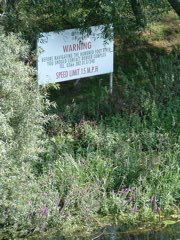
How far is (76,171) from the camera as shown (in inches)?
382

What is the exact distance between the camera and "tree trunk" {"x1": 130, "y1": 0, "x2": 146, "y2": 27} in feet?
40.7

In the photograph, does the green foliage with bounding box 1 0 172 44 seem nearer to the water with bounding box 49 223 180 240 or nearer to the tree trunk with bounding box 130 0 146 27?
the tree trunk with bounding box 130 0 146 27

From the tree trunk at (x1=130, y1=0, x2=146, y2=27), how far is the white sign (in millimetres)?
639

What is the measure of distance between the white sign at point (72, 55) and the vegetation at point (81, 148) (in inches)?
11.1

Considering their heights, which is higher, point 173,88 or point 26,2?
point 26,2

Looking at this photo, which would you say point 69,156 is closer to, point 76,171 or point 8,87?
point 76,171

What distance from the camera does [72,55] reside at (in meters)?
12.6

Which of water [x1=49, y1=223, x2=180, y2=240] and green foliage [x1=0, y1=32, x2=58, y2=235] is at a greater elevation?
green foliage [x1=0, y1=32, x2=58, y2=235]

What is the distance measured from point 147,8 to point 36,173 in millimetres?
4502

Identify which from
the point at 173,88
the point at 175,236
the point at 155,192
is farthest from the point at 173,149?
the point at 173,88

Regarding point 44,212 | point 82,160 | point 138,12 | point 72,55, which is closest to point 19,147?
point 44,212

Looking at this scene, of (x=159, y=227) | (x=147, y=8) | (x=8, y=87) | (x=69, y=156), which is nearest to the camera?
(x=8, y=87)

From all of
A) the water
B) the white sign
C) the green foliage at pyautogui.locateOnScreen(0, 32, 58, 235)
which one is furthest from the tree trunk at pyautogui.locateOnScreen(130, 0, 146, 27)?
the water

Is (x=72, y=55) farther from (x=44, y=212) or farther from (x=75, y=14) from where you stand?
(x=44, y=212)
